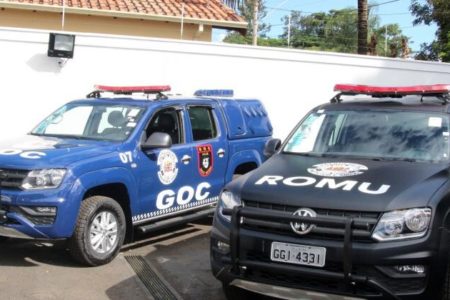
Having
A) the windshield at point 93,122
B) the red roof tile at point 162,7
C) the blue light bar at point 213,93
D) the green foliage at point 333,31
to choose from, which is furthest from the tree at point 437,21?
the green foliage at point 333,31

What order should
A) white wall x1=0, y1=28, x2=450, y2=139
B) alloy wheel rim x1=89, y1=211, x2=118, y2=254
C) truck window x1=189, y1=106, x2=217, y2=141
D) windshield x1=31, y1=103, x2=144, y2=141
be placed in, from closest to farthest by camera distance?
alloy wheel rim x1=89, y1=211, x2=118, y2=254 → windshield x1=31, y1=103, x2=144, y2=141 → truck window x1=189, y1=106, x2=217, y2=141 → white wall x1=0, y1=28, x2=450, y2=139

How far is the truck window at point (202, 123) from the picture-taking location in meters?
7.89

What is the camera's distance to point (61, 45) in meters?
11.0

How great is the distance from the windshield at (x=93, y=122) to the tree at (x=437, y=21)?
15.1m

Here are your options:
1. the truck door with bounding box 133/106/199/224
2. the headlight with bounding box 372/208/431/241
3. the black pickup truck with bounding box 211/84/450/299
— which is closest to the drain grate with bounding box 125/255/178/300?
the truck door with bounding box 133/106/199/224

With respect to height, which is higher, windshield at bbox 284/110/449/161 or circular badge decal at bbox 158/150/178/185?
windshield at bbox 284/110/449/161

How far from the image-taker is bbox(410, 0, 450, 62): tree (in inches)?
779

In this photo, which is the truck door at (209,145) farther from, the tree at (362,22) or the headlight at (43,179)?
the tree at (362,22)

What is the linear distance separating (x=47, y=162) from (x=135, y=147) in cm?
112

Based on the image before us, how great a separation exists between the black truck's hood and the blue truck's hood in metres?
2.07

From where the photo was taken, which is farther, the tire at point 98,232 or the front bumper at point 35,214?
the tire at point 98,232

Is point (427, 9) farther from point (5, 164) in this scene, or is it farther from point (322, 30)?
point (322, 30)

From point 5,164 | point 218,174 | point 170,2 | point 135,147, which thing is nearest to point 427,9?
point 170,2

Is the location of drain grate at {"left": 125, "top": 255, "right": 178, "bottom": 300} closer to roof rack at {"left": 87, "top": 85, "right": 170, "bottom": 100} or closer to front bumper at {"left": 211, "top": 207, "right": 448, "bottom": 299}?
front bumper at {"left": 211, "top": 207, "right": 448, "bottom": 299}
